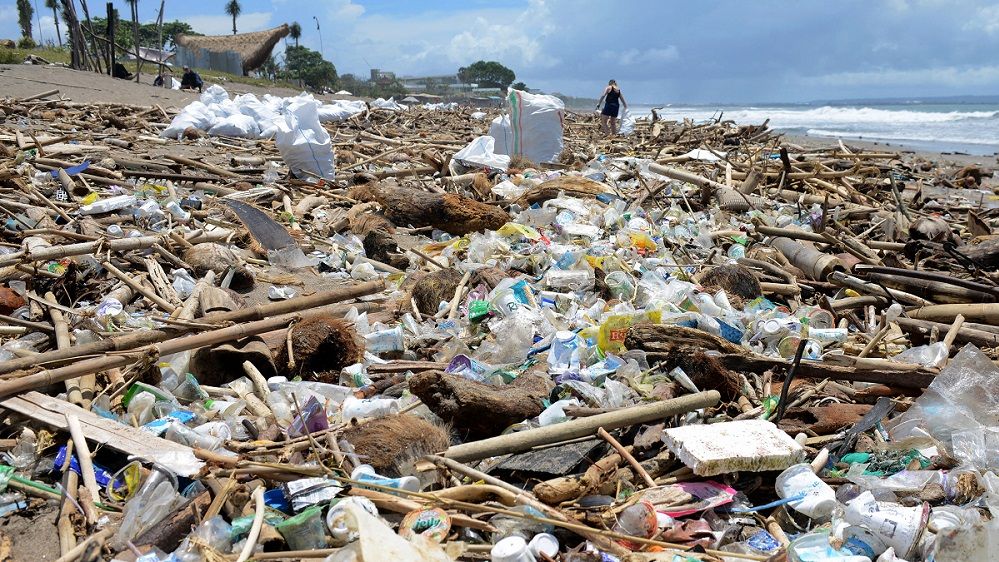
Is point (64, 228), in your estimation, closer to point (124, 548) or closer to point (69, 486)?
point (69, 486)

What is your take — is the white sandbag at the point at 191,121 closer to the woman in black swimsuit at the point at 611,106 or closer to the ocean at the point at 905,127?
the woman in black swimsuit at the point at 611,106

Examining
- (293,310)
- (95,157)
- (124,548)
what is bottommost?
(124,548)

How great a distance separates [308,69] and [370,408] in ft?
171

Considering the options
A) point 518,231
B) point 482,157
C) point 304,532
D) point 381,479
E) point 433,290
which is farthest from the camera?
point 482,157

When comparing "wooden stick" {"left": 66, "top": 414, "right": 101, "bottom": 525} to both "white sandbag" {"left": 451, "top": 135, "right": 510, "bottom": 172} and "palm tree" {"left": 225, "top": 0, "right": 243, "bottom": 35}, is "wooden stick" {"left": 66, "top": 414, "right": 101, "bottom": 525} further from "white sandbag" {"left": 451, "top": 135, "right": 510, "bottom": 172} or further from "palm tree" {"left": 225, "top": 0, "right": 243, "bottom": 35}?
"palm tree" {"left": 225, "top": 0, "right": 243, "bottom": 35}

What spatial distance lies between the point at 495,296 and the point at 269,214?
305 cm

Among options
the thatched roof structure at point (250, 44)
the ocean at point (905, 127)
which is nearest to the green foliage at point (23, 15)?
the thatched roof structure at point (250, 44)

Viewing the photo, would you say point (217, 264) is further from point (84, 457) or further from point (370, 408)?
point (84, 457)

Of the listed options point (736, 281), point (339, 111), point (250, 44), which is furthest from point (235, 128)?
point (250, 44)

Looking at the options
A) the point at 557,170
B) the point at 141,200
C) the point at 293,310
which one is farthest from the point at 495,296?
the point at 557,170

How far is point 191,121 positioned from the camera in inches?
446

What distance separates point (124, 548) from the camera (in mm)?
2119

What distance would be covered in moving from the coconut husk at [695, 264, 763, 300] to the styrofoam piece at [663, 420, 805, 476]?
6.98 ft

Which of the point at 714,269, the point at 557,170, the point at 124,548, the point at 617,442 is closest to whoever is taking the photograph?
the point at 124,548
